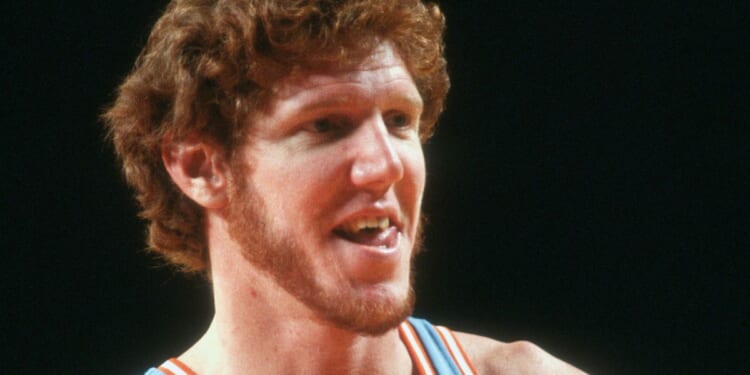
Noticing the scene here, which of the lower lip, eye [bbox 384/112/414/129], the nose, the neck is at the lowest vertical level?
the neck

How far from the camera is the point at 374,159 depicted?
260cm

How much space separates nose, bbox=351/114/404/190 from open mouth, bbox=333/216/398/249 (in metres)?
0.08

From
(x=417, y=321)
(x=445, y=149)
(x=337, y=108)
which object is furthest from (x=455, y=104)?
(x=337, y=108)

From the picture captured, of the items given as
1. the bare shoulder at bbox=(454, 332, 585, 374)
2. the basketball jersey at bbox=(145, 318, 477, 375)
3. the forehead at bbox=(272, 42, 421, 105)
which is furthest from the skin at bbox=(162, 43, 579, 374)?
the bare shoulder at bbox=(454, 332, 585, 374)

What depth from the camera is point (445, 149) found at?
3.60 metres

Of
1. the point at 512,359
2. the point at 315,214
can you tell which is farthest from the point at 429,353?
the point at 315,214

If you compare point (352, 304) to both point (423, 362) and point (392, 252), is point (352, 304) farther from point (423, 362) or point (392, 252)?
point (423, 362)

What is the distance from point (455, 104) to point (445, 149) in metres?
0.15

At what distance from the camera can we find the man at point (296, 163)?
Answer: 2617 millimetres

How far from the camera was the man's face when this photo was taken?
103 inches

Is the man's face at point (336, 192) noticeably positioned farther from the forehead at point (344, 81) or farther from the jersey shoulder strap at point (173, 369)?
the jersey shoulder strap at point (173, 369)

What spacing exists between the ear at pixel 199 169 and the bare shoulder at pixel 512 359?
0.76 m

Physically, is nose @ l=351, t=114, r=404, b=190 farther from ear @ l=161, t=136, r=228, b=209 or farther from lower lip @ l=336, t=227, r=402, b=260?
ear @ l=161, t=136, r=228, b=209

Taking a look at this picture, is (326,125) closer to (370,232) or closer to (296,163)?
(296,163)
